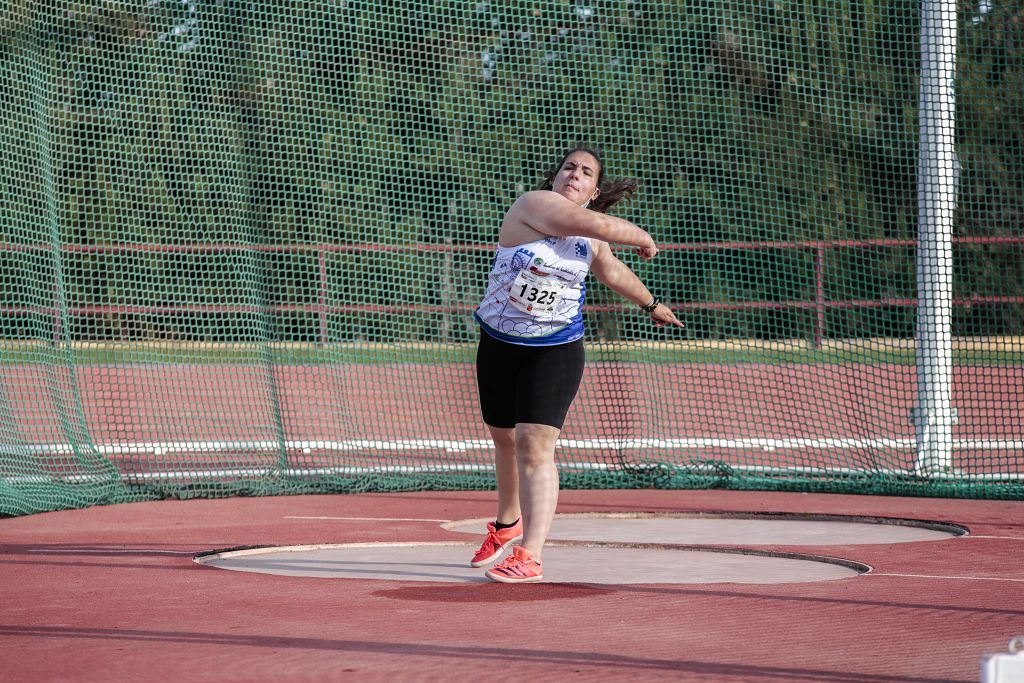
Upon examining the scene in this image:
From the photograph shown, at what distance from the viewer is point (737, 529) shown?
7496mm

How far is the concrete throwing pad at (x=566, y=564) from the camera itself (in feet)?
18.8

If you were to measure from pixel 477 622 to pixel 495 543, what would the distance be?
1370mm

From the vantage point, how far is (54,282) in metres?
9.69

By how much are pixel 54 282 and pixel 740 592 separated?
629 centimetres

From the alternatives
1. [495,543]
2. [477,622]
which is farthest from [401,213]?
[477,622]

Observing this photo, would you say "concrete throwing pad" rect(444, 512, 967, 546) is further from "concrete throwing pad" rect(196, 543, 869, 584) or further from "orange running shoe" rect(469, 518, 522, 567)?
"orange running shoe" rect(469, 518, 522, 567)

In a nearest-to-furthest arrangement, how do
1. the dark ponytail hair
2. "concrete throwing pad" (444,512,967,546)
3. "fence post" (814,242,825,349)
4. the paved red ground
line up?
1. the paved red ground
2. the dark ponytail hair
3. "concrete throwing pad" (444,512,967,546)
4. "fence post" (814,242,825,349)

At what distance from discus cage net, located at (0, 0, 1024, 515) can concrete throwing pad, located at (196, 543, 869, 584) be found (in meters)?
2.66

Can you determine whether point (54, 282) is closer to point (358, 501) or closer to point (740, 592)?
point (358, 501)

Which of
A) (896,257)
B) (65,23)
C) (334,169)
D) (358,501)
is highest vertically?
(65,23)

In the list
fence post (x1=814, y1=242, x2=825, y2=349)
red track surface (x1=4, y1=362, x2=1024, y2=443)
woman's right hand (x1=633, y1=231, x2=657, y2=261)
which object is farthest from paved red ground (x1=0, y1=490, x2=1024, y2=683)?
fence post (x1=814, y1=242, x2=825, y2=349)

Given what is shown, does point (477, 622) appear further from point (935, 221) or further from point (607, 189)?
point (935, 221)

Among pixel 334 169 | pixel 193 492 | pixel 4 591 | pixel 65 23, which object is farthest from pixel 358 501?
pixel 334 169

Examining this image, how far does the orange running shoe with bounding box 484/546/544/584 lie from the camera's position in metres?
5.42
